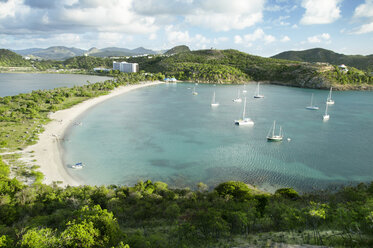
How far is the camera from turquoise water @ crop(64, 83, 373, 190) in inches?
1275

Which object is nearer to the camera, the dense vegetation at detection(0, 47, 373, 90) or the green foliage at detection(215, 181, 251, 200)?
the green foliage at detection(215, 181, 251, 200)

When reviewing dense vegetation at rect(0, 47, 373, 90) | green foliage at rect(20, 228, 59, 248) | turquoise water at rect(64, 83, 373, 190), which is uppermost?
dense vegetation at rect(0, 47, 373, 90)

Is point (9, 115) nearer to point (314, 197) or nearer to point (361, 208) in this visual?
point (314, 197)

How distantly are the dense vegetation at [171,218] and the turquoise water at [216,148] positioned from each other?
23.6ft

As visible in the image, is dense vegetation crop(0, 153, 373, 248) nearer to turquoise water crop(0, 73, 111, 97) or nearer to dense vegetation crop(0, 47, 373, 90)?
turquoise water crop(0, 73, 111, 97)

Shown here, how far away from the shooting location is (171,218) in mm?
19672

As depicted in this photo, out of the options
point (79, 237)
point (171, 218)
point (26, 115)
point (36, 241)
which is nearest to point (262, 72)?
point (26, 115)

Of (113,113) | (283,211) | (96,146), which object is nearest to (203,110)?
(113,113)

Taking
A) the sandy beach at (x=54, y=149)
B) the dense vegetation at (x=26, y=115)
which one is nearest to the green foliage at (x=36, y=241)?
the sandy beach at (x=54, y=149)

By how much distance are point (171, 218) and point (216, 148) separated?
77.2ft

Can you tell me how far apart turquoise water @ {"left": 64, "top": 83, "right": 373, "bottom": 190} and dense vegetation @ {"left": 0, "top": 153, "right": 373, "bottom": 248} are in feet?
23.6

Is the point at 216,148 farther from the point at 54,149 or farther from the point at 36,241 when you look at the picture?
the point at 36,241

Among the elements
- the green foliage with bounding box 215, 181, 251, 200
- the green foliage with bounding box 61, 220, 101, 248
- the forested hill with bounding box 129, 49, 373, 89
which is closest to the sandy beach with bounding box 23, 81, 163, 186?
the green foliage with bounding box 215, 181, 251, 200

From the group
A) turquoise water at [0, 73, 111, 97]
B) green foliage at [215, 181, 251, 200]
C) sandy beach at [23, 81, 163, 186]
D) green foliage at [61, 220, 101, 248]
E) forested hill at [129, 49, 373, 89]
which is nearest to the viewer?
green foliage at [61, 220, 101, 248]
